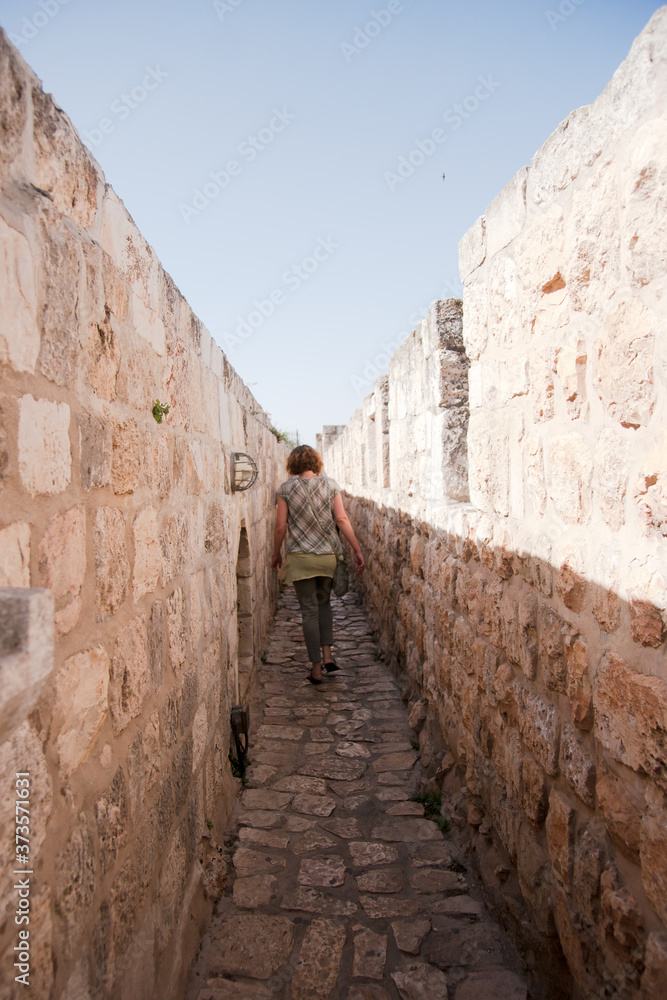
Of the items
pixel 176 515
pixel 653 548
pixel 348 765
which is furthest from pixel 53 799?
pixel 348 765

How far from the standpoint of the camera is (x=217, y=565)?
282 cm

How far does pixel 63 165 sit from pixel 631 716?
5.33 ft

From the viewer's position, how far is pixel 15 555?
0.95 meters

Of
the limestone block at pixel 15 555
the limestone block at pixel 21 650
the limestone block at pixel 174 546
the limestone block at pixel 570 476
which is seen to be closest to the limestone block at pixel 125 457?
the limestone block at pixel 174 546

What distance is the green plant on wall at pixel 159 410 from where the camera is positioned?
181cm

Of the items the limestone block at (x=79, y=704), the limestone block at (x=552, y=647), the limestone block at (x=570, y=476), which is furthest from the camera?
the limestone block at (x=552, y=647)

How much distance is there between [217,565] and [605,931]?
78.2 inches

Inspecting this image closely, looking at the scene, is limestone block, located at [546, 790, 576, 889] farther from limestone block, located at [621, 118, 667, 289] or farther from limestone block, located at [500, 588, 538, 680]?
limestone block, located at [621, 118, 667, 289]

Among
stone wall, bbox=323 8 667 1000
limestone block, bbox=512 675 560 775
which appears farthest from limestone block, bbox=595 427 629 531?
limestone block, bbox=512 675 560 775

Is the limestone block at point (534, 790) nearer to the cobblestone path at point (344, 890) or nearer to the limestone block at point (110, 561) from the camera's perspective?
the cobblestone path at point (344, 890)

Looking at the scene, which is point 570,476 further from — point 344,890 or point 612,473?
point 344,890

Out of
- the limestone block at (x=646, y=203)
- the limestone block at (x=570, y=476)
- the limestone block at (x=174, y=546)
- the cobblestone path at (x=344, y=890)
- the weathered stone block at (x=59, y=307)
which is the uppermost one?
the limestone block at (x=646, y=203)

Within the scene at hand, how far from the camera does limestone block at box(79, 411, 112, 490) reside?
48.8 inches

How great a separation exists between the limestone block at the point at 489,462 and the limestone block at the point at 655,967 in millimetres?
1280
